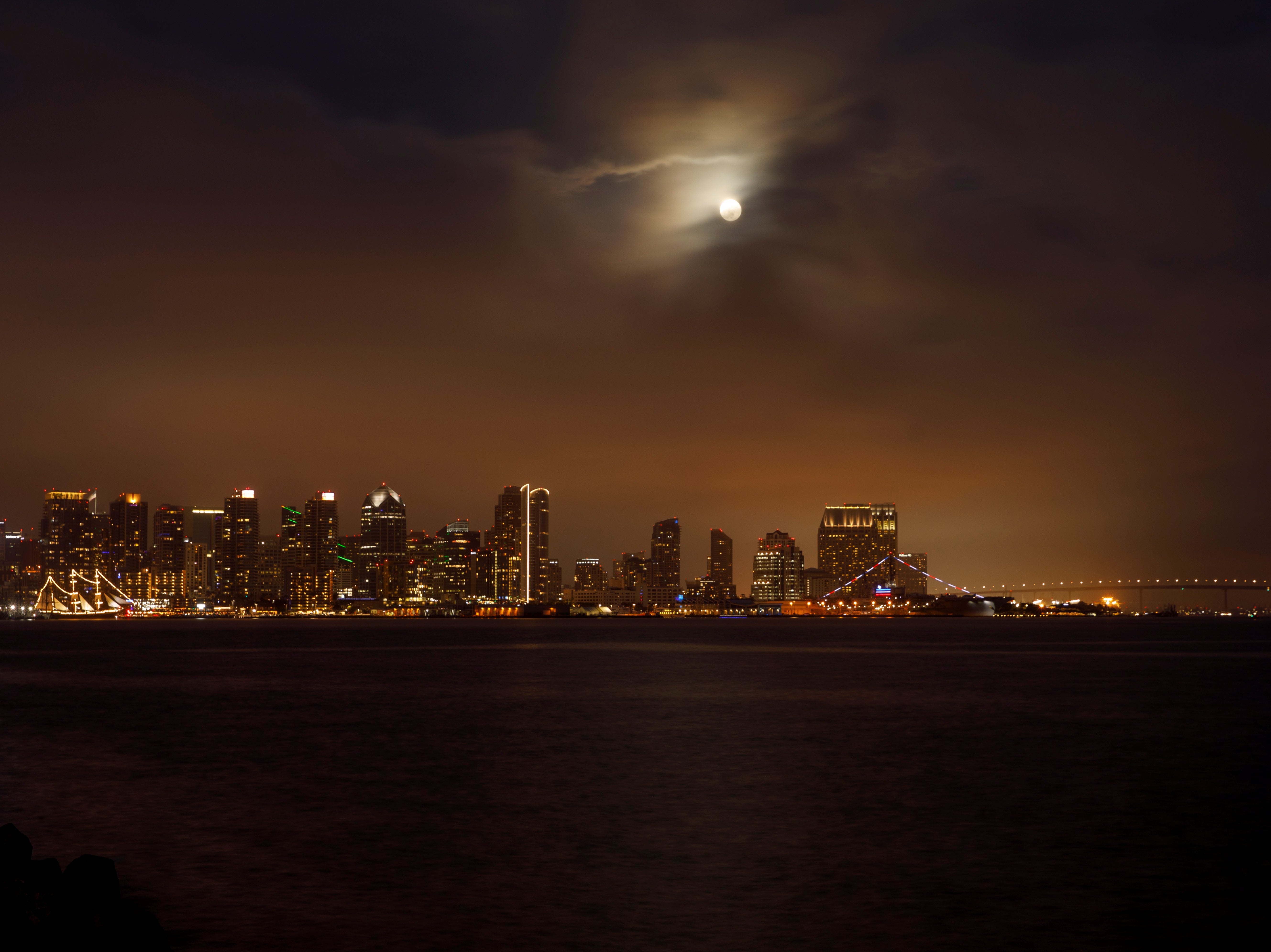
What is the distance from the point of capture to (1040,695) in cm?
5916

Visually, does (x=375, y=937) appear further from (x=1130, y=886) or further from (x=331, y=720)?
(x=331, y=720)

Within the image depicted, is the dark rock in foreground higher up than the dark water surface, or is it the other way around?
the dark rock in foreground

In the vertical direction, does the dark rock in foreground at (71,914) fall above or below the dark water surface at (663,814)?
above

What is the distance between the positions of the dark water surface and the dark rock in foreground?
2.05 meters

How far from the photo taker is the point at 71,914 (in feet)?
40.7

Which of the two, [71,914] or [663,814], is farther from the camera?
[663,814]

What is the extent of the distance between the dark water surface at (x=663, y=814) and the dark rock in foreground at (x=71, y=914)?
2054 millimetres

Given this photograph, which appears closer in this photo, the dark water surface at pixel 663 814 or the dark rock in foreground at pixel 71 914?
the dark rock in foreground at pixel 71 914

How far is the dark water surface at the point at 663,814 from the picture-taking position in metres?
15.9

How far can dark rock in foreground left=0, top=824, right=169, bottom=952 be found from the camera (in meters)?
12.1

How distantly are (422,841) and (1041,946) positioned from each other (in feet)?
37.5

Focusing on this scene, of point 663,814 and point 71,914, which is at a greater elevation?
point 71,914

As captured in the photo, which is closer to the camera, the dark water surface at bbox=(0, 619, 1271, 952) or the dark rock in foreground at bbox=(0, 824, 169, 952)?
the dark rock in foreground at bbox=(0, 824, 169, 952)

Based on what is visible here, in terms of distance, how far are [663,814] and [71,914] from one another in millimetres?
14317
